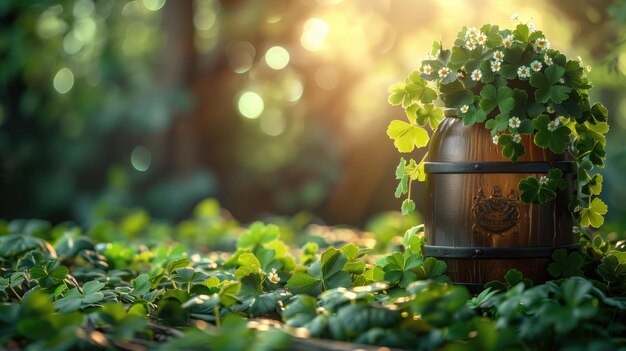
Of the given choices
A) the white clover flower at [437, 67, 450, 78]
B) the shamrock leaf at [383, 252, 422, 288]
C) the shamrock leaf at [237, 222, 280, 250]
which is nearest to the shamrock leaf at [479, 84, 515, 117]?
the white clover flower at [437, 67, 450, 78]

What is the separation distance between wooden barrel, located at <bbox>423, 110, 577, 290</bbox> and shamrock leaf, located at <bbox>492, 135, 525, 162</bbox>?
0.03 meters

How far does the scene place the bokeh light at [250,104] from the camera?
22.5ft

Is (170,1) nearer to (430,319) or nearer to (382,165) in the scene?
(382,165)

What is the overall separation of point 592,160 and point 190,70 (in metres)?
4.51

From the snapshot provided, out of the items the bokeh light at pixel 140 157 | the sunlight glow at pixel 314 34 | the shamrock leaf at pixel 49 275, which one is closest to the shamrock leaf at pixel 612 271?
the shamrock leaf at pixel 49 275

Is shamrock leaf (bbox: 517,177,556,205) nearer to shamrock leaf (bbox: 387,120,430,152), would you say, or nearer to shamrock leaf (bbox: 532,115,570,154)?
shamrock leaf (bbox: 532,115,570,154)

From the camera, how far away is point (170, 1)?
602 centimetres

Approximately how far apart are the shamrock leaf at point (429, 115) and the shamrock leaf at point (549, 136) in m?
0.29

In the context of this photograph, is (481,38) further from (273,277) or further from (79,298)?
(79,298)

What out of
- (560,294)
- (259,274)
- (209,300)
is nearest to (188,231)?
(259,274)

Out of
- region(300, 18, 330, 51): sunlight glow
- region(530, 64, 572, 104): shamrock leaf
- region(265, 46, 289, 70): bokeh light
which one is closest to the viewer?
region(530, 64, 572, 104): shamrock leaf

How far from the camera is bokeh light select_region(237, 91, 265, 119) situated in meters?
6.84

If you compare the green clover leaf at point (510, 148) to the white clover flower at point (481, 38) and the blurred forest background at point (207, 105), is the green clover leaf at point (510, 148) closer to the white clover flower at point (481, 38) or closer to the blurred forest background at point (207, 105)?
the white clover flower at point (481, 38)

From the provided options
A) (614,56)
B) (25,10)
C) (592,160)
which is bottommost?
(592,160)
